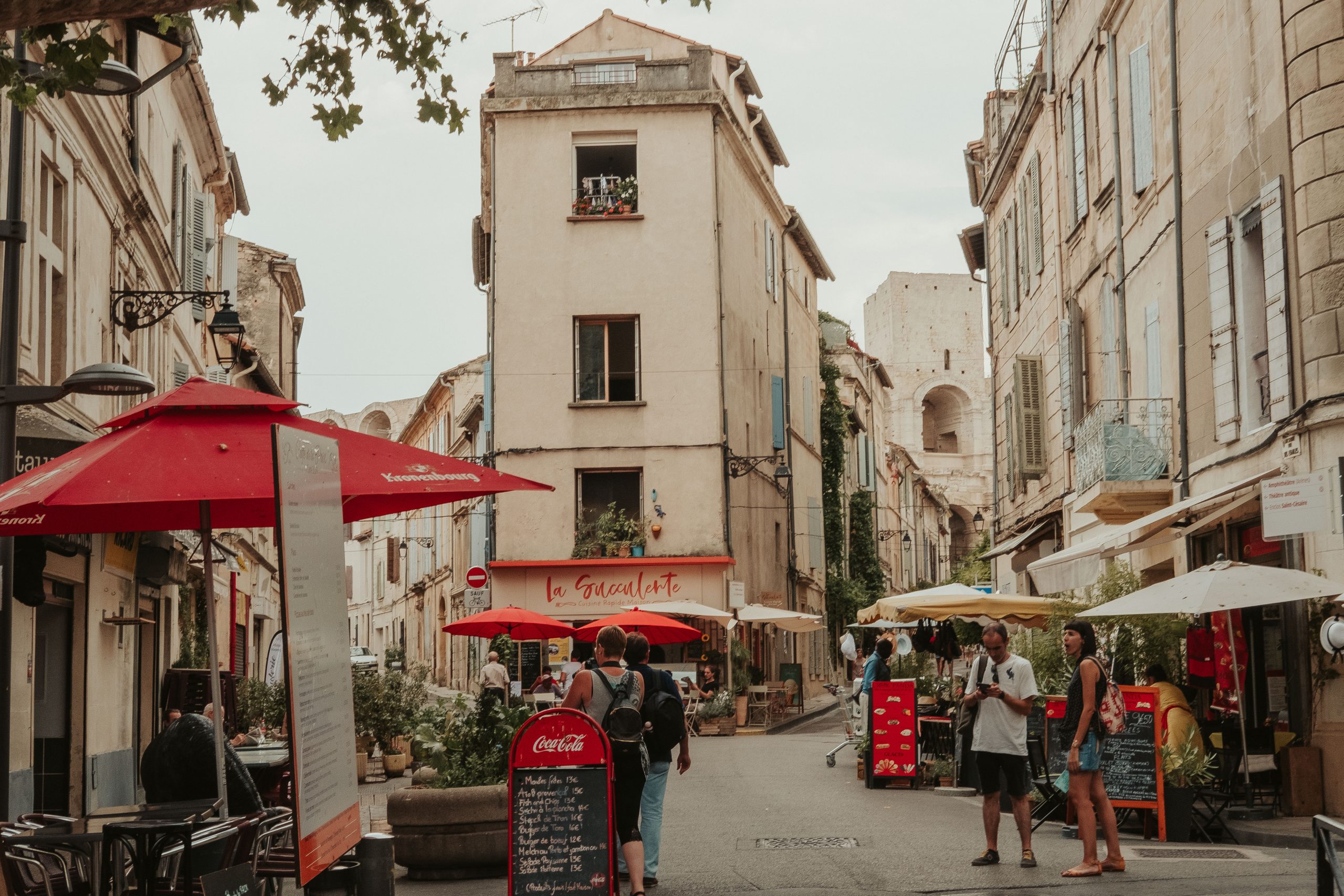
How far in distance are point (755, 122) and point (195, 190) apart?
56.5 feet

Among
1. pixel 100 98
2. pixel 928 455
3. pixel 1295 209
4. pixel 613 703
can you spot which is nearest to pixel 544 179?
pixel 100 98

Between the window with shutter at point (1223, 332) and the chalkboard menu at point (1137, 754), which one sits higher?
the window with shutter at point (1223, 332)

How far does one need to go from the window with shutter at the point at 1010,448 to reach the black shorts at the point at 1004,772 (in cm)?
1444

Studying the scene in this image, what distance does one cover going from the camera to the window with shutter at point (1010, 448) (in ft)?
82.9

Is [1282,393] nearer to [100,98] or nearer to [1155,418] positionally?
[1155,418]

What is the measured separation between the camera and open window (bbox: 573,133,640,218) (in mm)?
32469

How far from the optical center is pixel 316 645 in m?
4.98

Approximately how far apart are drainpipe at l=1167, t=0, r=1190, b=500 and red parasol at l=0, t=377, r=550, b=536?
34.7 ft

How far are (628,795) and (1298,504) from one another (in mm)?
6439

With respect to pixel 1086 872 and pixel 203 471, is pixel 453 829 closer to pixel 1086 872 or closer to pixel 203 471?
pixel 1086 872

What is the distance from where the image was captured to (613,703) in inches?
361

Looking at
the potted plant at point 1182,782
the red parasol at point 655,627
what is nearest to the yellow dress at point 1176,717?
the potted plant at point 1182,782

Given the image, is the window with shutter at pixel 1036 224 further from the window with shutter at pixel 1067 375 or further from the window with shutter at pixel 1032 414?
the window with shutter at pixel 1067 375

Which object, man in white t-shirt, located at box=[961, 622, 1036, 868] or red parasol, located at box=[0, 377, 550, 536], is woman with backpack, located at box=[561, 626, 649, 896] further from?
man in white t-shirt, located at box=[961, 622, 1036, 868]
